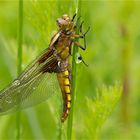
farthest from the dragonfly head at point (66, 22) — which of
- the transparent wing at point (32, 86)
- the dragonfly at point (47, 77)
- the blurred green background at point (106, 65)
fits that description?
the blurred green background at point (106, 65)

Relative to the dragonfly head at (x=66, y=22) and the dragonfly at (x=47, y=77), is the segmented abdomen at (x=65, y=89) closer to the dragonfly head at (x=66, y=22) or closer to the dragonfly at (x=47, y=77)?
the dragonfly at (x=47, y=77)

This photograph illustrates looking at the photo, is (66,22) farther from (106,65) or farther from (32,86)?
(106,65)

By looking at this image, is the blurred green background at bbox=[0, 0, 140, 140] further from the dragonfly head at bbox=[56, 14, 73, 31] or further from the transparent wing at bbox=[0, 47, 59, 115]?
the dragonfly head at bbox=[56, 14, 73, 31]

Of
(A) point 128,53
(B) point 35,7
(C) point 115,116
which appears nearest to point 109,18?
(A) point 128,53

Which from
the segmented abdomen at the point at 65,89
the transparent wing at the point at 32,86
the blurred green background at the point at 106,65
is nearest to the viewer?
the segmented abdomen at the point at 65,89

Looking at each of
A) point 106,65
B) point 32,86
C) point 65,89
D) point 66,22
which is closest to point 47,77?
point 32,86

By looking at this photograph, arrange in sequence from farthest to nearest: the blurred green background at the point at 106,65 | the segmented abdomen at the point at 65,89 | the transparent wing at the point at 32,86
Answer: the blurred green background at the point at 106,65, the transparent wing at the point at 32,86, the segmented abdomen at the point at 65,89

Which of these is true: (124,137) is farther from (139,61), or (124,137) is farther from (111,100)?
(111,100)
